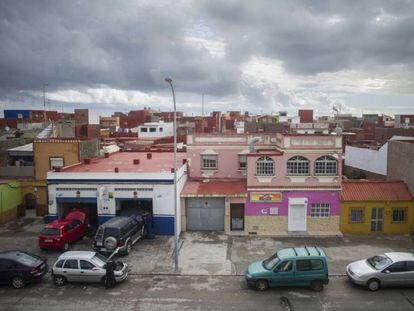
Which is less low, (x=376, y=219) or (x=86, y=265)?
(x=376, y=219)

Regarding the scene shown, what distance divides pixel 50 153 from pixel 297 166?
2152cm

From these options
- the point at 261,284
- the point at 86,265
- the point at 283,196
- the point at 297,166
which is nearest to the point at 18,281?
the point at 86,265

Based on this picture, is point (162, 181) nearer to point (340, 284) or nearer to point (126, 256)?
point (126, 256)

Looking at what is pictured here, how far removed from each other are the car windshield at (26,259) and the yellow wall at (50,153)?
1439 centimetres

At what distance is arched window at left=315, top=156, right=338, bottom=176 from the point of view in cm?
2822

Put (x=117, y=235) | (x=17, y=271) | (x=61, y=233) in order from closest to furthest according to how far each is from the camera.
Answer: (x=17, y=271) → (x=117, y=235) → (x=61, y=233)

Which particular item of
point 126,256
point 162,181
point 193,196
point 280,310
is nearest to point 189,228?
point 193,196

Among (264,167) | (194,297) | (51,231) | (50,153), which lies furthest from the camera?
(50,153)

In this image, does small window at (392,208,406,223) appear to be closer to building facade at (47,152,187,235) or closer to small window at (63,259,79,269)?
building facade at (47,152,187,235)

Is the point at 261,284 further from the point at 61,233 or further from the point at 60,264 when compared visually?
the point at 61,233

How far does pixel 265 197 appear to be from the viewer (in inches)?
1119

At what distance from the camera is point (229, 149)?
31922 mm

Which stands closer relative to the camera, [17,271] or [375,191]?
[17,271]

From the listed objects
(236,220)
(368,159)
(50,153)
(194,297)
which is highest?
(50,153)
